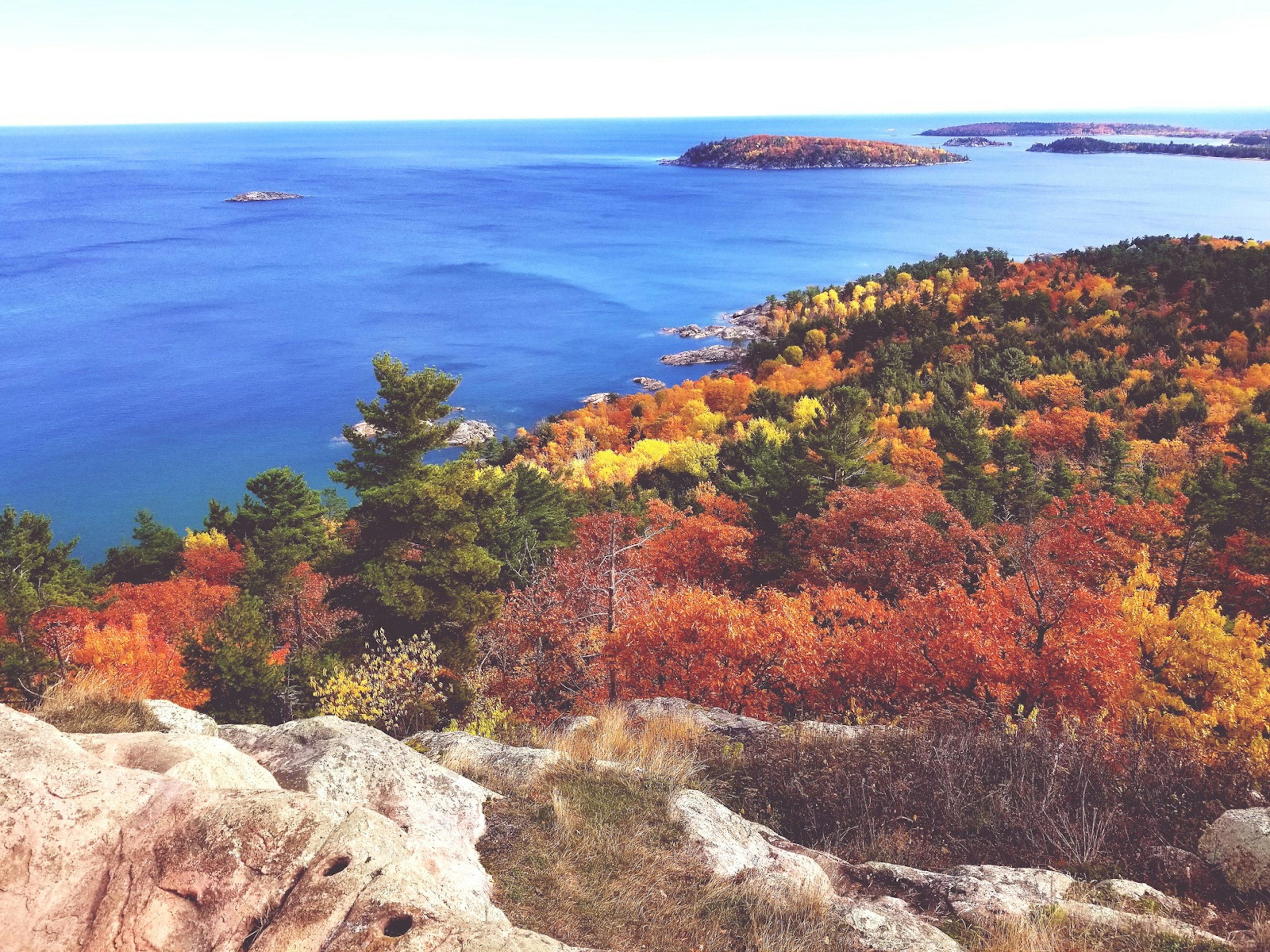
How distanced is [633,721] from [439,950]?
10022 millimetres

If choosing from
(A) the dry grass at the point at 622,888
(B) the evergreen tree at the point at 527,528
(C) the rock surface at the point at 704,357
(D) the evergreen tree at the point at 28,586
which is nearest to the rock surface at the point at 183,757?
(A) the dry grass at the point at 622,888

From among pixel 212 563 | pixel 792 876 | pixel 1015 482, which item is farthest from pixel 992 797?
pixel 212 563

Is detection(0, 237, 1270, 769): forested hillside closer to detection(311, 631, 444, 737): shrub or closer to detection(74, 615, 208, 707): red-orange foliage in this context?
detection(311, 631, 444, 737): shrub

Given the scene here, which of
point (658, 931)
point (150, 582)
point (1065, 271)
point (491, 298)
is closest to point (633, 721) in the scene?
point (658, 931)

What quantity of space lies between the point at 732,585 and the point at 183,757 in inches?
1152

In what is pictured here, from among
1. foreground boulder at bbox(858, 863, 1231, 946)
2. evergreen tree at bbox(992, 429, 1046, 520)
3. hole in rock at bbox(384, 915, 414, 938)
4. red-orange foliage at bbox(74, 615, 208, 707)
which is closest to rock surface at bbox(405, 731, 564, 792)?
foreground boulder at bbox(858, 863, 1231, 946)

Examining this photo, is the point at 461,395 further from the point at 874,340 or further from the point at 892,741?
the point at 892,741

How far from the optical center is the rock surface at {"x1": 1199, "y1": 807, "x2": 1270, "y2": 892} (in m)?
8.32

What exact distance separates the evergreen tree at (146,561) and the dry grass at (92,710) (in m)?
48.3

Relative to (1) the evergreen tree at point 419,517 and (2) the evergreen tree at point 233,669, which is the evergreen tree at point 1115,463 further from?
(2) the evergreen tree at point 233,669

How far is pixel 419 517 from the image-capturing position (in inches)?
874

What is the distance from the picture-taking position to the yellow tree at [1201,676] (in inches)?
725

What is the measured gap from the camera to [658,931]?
730 cm

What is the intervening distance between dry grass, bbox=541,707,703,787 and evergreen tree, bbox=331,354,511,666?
369 inches
